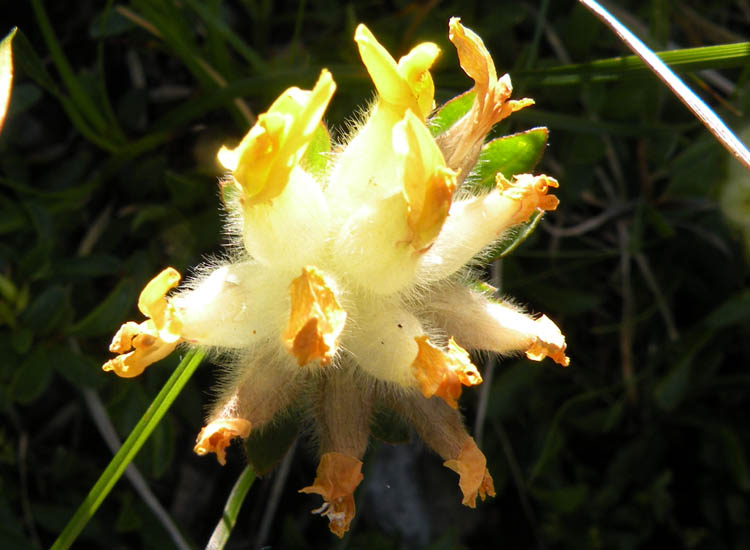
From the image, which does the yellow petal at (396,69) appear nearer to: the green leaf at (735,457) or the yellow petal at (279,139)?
the yellow petal at (279,139)

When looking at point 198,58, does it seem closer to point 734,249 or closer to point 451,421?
point 451,421

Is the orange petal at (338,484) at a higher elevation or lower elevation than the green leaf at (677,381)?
higher

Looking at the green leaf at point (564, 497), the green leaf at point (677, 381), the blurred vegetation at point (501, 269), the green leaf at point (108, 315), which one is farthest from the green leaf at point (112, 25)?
the green leaf at point (677, 381)

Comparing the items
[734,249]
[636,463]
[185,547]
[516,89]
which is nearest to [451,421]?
[185,547]

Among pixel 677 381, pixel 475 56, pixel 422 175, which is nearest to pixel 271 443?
pixel 422 175

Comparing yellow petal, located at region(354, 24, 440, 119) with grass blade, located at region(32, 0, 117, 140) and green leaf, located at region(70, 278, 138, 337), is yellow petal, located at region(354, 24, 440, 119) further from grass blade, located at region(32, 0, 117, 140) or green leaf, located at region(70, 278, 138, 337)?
grass blade, located at region(32, 0, 117, 140)
